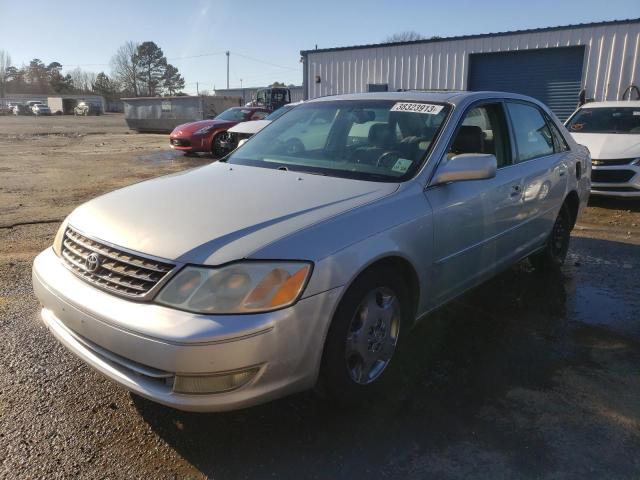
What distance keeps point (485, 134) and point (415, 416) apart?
207 cm

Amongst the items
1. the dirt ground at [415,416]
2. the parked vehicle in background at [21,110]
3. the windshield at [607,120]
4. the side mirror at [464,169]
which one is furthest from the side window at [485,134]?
the parked vehicle in background at [21,110]

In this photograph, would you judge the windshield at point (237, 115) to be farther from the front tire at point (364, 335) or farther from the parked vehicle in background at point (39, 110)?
the parked vehicle in background at point (39, 110)

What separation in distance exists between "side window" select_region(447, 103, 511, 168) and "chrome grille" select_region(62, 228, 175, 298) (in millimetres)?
1966

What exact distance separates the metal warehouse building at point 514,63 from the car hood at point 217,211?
12.1 metres

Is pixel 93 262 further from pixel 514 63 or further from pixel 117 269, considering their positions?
pixel 514 63

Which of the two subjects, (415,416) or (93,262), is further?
(415,416)

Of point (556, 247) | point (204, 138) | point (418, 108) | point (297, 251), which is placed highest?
point (418, 108)

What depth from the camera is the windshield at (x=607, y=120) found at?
29.0 ft

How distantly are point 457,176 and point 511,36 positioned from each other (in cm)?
1593

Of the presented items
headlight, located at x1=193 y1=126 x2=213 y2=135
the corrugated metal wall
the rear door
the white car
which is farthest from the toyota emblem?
the corrugated metal wall

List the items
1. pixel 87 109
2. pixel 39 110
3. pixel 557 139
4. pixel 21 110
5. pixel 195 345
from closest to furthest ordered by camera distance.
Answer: pixel 195 345 → pixel 557 139 → pixel 39 110 → pixel 87 109 → pixel 21 110

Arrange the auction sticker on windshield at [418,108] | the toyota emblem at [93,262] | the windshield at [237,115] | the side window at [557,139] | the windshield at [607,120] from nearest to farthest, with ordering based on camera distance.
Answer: the toyota emblem at [93,262]
the auction sticker on windshield at [418,108]
the side window at [557,139]
the windshield at [607,120]
the windshield at [237,115]

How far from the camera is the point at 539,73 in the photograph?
1669cm

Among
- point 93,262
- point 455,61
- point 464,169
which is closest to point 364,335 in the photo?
point 464,169
